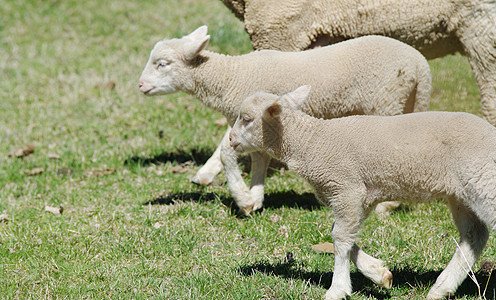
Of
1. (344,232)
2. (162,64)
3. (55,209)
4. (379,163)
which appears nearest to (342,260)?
(344,232)

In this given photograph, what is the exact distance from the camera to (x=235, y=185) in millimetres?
5383

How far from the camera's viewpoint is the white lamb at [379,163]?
360 cm

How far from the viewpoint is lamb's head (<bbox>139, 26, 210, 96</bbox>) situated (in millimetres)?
5379

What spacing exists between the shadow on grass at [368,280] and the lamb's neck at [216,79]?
148cm

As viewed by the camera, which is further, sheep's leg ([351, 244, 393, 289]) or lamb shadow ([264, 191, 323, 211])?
lamb shadow ([264, 191, 323, 211])

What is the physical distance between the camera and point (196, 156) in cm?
695

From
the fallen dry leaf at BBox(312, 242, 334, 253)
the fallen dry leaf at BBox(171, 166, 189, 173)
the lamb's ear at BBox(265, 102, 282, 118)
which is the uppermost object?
the lamb's ear at BBox(265, 102, 282, 118)

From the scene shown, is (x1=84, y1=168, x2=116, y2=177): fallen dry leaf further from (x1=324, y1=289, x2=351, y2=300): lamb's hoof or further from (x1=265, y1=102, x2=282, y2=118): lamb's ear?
(x1=324, y1=289, x2=351, y2=300): lamb's hoof

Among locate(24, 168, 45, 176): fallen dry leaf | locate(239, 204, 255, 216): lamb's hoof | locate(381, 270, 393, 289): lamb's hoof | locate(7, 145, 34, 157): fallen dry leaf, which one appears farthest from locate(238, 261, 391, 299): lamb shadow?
locate(7, 145, 34, 157): fallen dry leaf

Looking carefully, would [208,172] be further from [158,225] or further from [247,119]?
[247,119]

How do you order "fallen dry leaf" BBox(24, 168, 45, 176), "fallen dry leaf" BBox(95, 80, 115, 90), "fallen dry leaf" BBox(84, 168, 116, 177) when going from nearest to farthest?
1. "fallen dry leaf" BBox(84, 168, 116, 177)
2. "fallen dry leaf" BBox(24, 168, 45, 176)
3. "fallen dry leaf" BBox(95, 80, 115, 90)

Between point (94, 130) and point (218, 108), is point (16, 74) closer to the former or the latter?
point (94, 130)

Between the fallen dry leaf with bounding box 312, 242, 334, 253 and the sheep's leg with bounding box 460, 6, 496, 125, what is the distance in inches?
86.1

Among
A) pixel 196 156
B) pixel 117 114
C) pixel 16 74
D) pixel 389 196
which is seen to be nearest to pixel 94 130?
pixel 117 114
